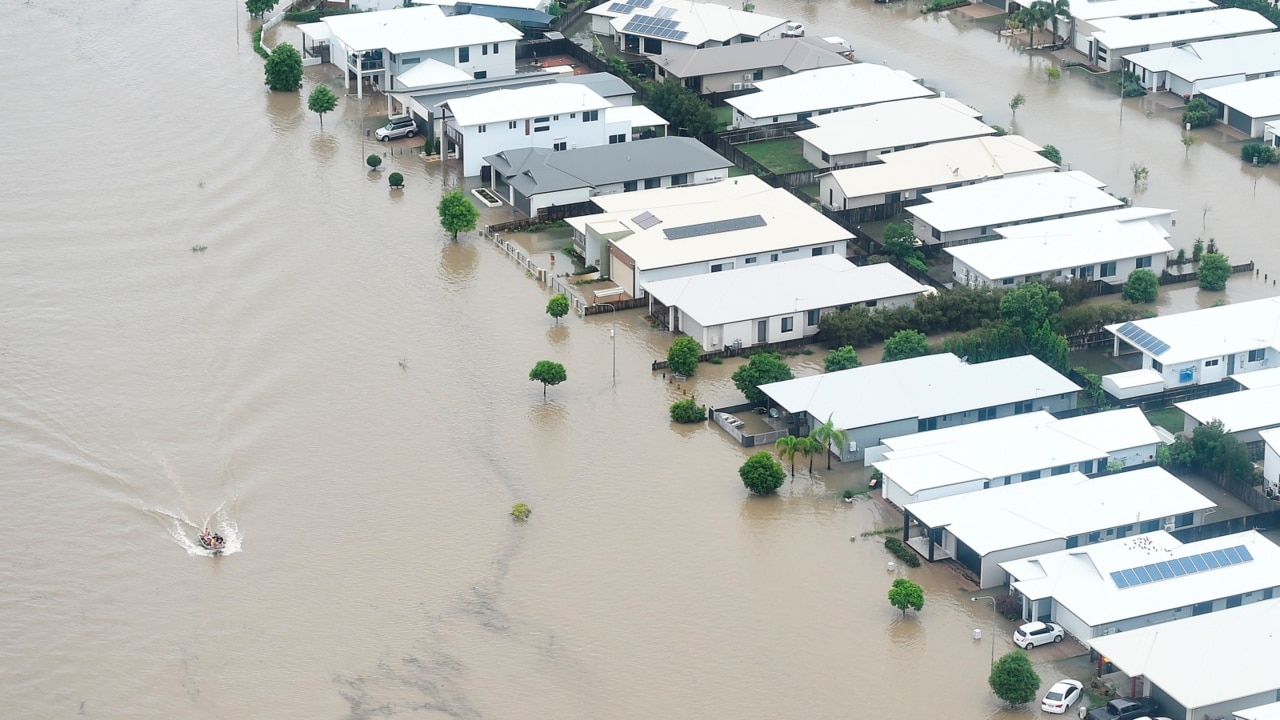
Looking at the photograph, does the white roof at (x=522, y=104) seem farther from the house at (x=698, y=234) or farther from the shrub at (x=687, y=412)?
the shrub at (x=687, y=412)

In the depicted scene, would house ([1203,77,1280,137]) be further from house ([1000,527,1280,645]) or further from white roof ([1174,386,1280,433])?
house ([1000,527,1280,645])

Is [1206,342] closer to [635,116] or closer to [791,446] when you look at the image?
[791,446]

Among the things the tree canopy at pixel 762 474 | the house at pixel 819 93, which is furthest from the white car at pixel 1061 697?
the house at pixel 819 93

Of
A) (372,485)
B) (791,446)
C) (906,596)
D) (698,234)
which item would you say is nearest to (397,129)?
(698,234)

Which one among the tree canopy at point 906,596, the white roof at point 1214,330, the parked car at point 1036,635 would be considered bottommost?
the parked car at point 1036,635

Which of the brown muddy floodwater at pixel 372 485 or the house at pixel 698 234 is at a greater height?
the house at pixel 698 234

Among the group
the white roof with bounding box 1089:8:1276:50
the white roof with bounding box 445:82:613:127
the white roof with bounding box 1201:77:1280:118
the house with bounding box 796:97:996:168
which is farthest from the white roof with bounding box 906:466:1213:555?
the white roof with bounding box 1089:8:1276:50
